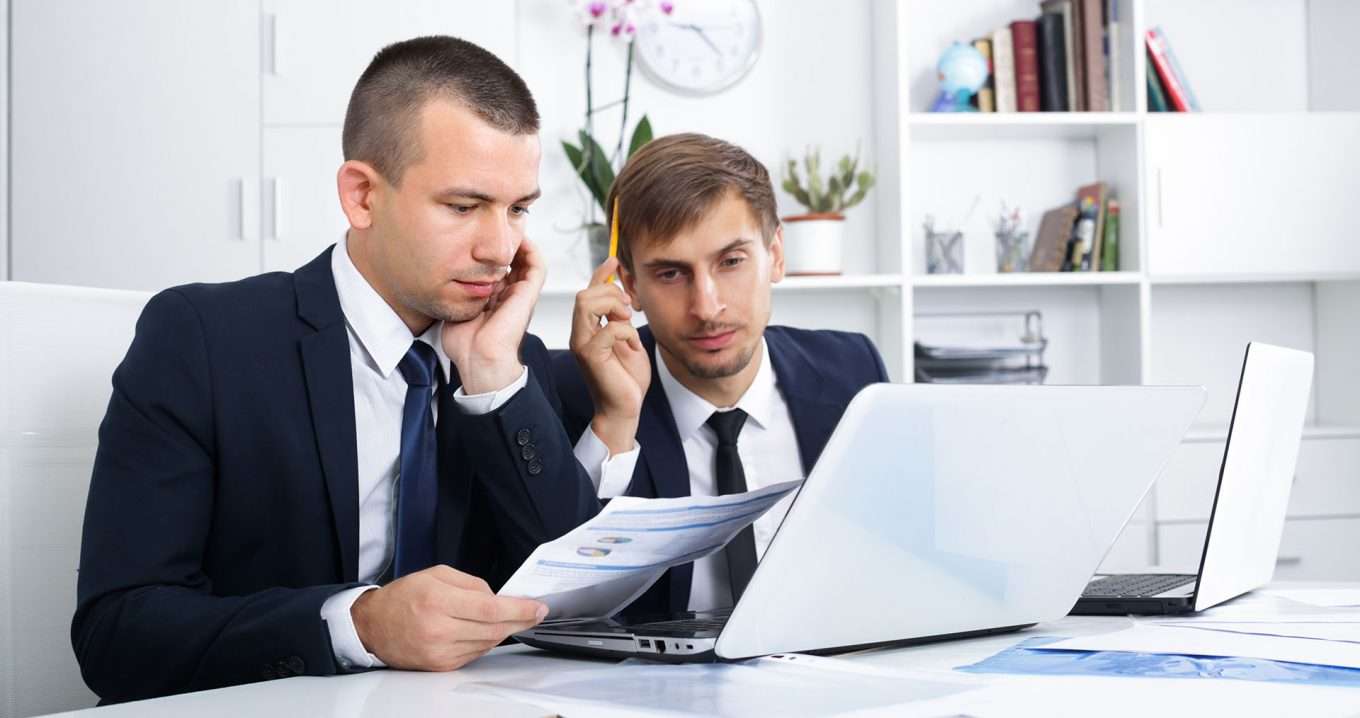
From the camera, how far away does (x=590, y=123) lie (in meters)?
3.41

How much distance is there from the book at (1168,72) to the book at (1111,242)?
0.31 m

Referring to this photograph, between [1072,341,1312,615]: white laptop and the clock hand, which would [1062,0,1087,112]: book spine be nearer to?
the clock hand

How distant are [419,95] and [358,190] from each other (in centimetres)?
13

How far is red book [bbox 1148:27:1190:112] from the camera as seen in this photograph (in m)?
3.35

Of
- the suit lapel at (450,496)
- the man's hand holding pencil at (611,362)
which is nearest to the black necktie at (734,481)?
the man's hand holding pencil at (611,362)

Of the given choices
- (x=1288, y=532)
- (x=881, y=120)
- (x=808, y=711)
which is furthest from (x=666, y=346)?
(x=1288, y=532)

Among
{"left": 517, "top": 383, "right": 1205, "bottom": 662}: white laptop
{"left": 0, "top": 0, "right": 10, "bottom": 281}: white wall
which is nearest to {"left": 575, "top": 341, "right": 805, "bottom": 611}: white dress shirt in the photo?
{"left": 517, "top": 383, "right": 1205, "bottom": 662}: white laptop

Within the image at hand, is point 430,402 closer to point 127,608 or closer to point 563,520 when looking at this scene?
point 563,520

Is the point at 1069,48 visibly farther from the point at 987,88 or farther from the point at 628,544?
the point at 628,544

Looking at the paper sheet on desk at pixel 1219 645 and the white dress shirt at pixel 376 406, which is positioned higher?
the white dress shirt at pixel 376 406

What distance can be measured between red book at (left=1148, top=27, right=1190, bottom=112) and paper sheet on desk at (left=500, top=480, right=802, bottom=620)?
8.85 ft

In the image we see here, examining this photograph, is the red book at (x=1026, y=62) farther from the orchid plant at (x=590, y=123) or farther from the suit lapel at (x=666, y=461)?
the suit lapel at (x=666, y=461)

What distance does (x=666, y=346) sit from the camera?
1.77 m

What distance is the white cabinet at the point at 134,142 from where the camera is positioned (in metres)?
3.22
